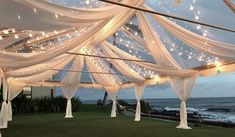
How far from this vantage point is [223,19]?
19.2ft

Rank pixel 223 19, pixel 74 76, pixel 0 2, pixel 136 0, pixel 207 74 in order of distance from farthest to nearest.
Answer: pixel 74 76 → pixel 207 74 → pixel 223 19 → pixel 136 0 → pixel 0 2

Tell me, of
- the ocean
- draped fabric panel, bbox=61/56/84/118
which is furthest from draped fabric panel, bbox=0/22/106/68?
the ocean

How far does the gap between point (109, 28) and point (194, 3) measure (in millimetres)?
1760

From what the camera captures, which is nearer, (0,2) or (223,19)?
(0,2)

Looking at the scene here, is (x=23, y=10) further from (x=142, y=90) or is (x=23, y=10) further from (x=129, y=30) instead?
(x=142, y=90)

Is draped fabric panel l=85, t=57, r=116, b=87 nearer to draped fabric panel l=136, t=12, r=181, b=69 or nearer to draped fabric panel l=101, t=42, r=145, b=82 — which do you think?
draped fabric panel l=101, t=42, r=145, b=82

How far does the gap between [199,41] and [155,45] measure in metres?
1.24

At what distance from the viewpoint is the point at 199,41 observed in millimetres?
6645

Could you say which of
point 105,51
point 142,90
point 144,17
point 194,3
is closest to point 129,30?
point 144,17

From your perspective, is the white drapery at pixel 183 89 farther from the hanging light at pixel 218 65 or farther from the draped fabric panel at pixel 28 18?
the draped fabric panel at pixel 28 18

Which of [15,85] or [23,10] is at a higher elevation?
[23,10]

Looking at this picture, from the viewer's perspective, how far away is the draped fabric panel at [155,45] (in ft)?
22.5

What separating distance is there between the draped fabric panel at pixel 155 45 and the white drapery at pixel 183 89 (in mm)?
1159

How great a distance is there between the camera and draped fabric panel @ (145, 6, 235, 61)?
6453mm
